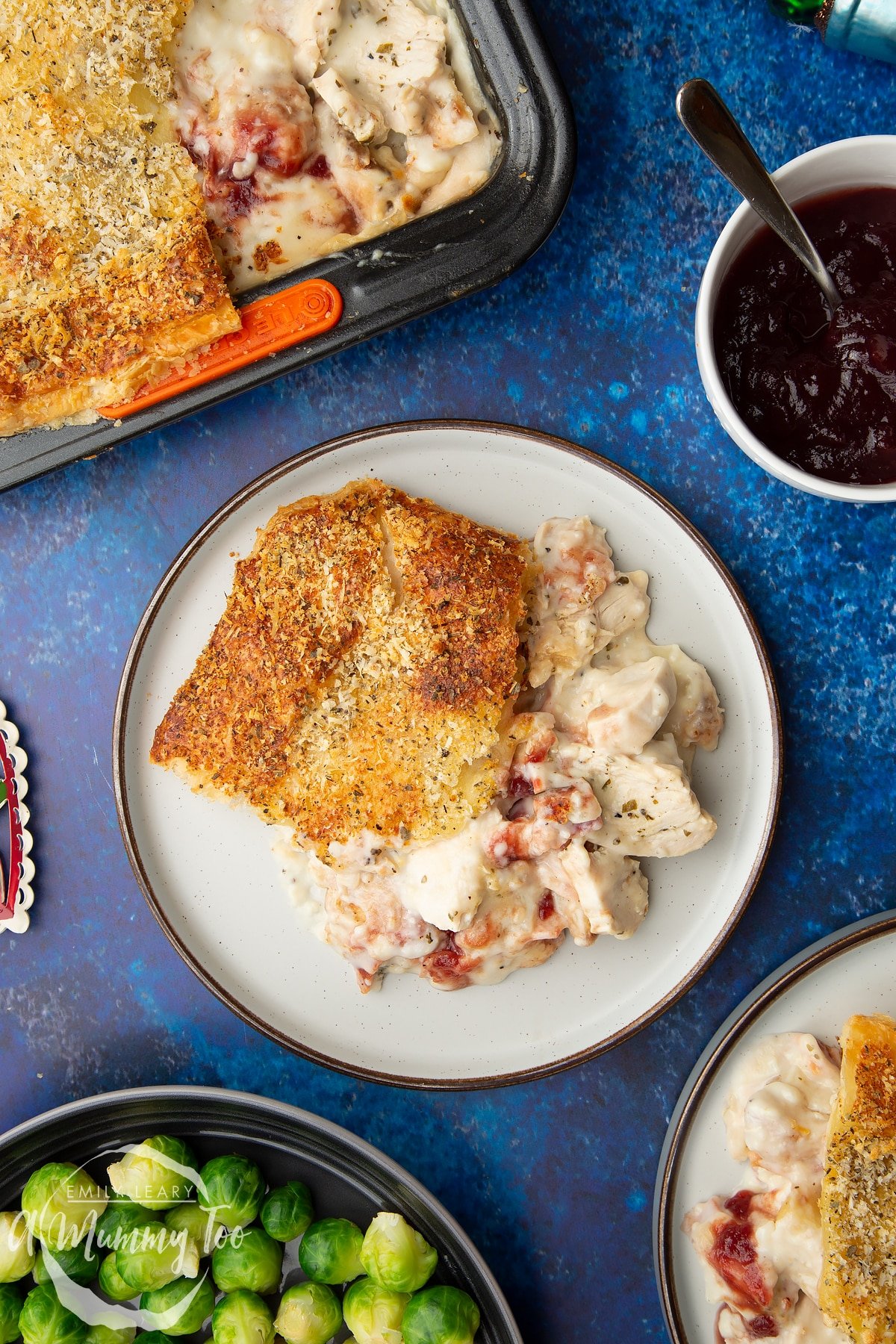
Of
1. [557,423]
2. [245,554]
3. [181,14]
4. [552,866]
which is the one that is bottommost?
[552,866]

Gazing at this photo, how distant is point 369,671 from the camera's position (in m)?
2.25

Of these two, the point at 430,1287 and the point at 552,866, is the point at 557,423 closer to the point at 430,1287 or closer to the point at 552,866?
the point at 552,866

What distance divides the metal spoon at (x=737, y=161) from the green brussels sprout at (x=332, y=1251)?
8.13 feet

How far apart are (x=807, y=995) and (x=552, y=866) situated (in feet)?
2.10

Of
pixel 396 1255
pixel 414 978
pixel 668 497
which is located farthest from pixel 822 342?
pixel 396 1255

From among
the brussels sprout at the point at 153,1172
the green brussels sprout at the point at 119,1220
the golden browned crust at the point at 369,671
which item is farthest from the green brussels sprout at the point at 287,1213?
the golden browned crust at the point at 369,671

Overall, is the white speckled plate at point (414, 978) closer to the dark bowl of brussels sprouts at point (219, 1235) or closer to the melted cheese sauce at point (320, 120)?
the dark bowl of brussels sprouts at point (219, 1235)

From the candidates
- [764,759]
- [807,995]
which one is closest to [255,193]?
[764,759]

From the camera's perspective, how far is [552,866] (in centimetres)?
228

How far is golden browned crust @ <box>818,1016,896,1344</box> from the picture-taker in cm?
201

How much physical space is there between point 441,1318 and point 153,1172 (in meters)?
0.80

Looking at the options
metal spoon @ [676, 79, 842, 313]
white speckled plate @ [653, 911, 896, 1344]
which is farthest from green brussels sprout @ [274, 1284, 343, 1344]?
metal spoon @ [676, 79, 842, 313]

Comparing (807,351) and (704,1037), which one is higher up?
(807,351)

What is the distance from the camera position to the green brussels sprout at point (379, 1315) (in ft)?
8.29
